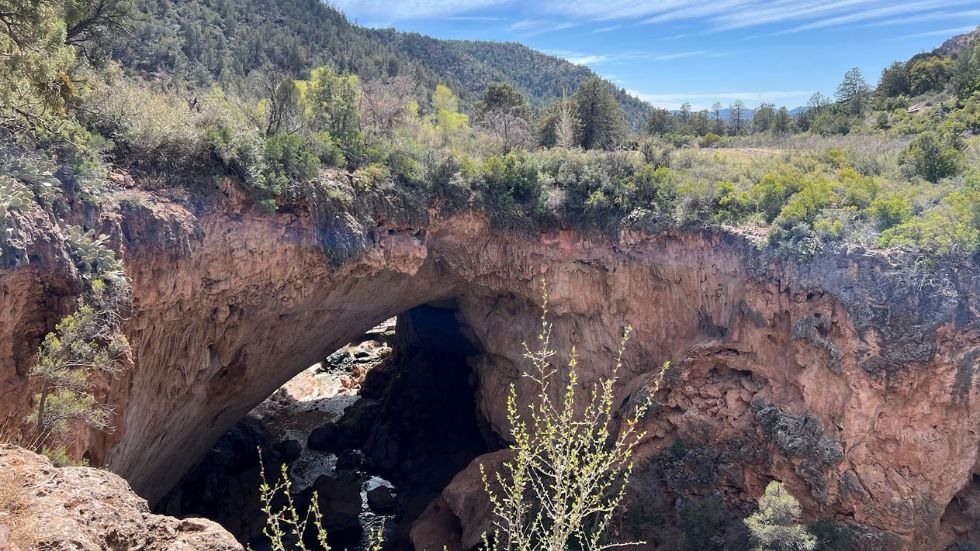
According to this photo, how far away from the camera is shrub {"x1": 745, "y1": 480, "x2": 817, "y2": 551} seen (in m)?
10.7

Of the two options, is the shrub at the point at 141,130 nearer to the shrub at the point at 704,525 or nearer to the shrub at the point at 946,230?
the shrub at the point at 704,525

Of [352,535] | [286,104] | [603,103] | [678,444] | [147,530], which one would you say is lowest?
[352,535]

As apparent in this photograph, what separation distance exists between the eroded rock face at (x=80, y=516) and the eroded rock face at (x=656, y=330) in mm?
3317

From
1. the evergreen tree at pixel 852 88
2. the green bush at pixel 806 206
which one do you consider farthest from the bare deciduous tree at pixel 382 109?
the evergreen tree at pixel 852 88

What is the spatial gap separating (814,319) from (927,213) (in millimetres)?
3190

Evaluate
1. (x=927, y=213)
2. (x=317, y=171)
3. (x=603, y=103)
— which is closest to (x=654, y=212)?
(x=927, y=213)

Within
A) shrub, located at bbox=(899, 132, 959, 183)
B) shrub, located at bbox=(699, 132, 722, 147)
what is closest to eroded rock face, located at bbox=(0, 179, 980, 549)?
shrub, located at bbox=(899, 132, 959, 183)

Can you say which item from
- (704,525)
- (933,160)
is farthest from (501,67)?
(704,525)

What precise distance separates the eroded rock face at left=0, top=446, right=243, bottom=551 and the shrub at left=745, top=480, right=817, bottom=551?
9.48 m

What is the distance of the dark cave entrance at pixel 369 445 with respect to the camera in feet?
57.6

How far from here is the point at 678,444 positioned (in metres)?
13.5

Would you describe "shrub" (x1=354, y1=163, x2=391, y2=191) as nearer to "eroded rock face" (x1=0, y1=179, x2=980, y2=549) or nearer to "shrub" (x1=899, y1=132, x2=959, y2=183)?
"eroded rock face" (x1=0, y1=179, x2=980, y2=549)

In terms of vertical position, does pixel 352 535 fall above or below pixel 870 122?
below

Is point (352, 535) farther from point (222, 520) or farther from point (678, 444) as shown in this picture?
point (678, 444)
